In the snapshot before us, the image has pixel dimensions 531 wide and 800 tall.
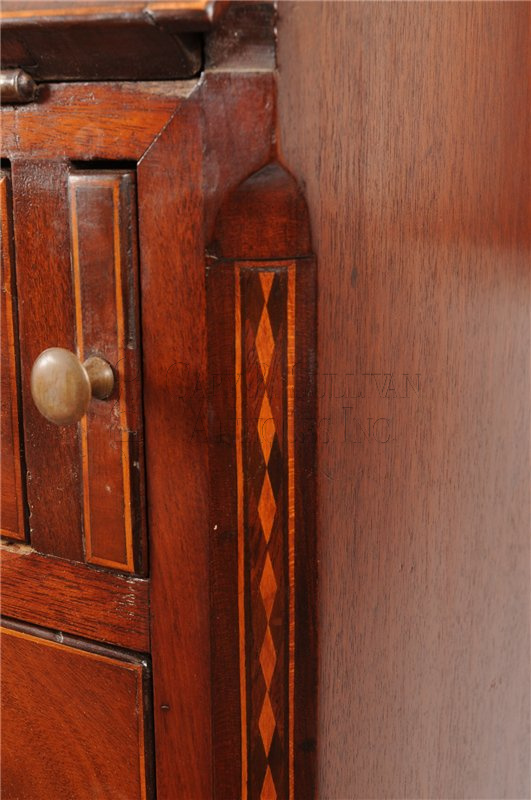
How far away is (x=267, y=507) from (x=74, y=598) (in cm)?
15

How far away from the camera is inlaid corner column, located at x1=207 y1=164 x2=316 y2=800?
508 mm

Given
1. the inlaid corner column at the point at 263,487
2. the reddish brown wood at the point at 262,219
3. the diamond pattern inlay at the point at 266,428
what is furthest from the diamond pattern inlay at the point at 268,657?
the reddish brown wood at the point at 262,219

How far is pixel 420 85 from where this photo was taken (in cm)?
61

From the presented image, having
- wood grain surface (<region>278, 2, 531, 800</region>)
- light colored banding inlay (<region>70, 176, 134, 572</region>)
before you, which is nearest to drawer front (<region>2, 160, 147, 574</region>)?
light colored banding inlay (<region>70, 176, 134, 572</region>)

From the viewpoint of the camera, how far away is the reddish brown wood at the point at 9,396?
0.55 meters

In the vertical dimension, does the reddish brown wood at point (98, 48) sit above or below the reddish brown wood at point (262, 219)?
above

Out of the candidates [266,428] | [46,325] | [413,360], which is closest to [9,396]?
[46,325]

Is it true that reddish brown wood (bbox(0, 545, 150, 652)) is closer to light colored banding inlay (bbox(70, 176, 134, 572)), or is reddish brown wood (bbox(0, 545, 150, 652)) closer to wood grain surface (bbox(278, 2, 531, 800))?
light colored banding inlay (bbox(70, 176, 134, 572))

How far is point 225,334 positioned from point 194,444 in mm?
65

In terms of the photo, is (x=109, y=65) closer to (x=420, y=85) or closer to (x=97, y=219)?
(x=97, y=219)

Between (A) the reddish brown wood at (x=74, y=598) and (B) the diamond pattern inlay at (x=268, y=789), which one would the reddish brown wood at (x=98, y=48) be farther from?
(B) the diamond pattern inlay at (x=268, y=789)

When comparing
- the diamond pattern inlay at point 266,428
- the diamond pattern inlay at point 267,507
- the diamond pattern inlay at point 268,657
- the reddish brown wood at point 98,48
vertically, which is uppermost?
the reddish brown wood at point 98,48

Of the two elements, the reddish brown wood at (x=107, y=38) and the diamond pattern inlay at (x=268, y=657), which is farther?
the diamond pattern inlay at (x=268, y=657)

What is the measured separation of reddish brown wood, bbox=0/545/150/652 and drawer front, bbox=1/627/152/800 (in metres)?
0.01
